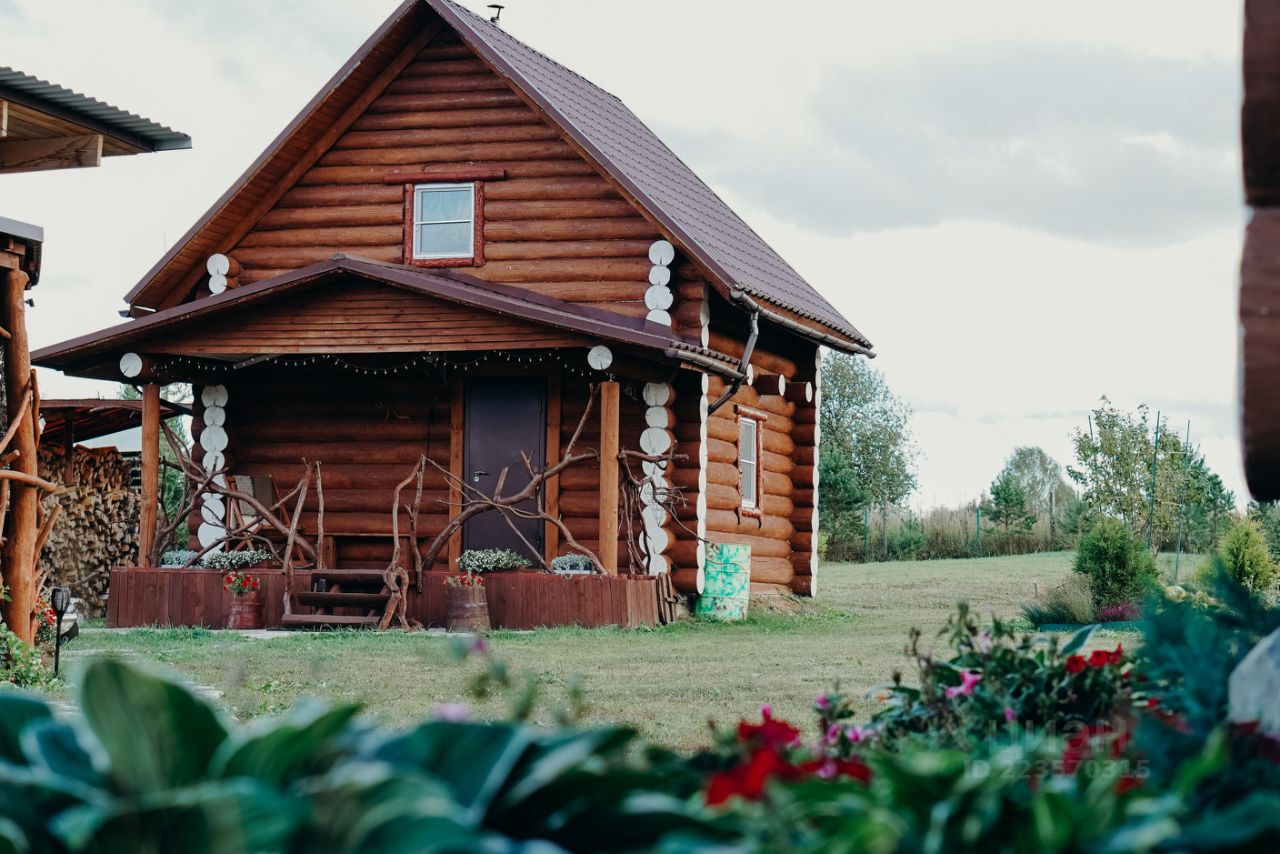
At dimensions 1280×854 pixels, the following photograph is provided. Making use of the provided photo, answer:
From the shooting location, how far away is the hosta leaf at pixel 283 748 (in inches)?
74.2

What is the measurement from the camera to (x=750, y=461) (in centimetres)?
1733

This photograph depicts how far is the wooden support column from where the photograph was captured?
793 cm

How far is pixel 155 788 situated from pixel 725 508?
564 inches

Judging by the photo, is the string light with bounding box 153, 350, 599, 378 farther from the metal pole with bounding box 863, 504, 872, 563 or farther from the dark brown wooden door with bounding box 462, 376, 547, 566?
the metal pole with bounding box 863, 504, 872, 563

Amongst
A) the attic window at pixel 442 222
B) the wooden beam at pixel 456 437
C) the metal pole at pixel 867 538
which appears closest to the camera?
the wooden beam at pixel 456 437

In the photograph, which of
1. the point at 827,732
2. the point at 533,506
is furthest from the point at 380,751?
the point at 533,506

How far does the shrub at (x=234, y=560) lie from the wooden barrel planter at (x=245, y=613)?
0.57 metres

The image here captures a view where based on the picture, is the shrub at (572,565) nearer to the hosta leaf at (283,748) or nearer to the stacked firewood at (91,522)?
the stacked firewood at (91,522)

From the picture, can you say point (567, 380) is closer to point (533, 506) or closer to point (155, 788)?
point (533, 506)

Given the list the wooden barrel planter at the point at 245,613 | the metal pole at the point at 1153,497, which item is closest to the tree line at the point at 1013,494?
the metal pole at the point at 1153,497

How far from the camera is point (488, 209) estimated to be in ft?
52.4

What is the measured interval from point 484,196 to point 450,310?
2.65 metres

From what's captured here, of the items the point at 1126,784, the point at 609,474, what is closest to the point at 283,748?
the point at 1126,784

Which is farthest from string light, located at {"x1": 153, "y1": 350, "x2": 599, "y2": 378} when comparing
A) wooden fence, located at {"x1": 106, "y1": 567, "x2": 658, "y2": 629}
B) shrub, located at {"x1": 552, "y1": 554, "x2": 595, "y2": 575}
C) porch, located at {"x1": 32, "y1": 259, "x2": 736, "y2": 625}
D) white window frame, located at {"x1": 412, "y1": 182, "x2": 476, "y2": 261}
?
wooden fence, located at {"x1": 106, "y1": 567, "x2": 658, "y2": 629}
